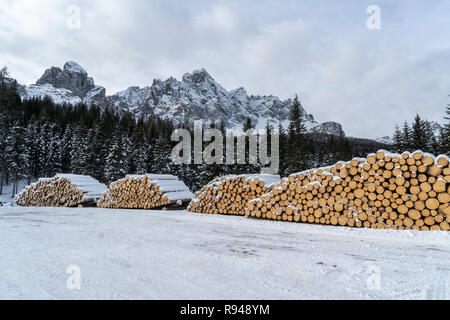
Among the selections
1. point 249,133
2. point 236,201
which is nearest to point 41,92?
point 249,133

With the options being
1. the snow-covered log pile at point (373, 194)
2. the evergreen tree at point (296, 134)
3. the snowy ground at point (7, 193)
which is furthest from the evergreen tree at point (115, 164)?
the snow-covered log pile at point (373, 194)

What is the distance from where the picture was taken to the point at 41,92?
174500 mm

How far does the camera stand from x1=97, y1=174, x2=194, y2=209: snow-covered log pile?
1233 centimetres

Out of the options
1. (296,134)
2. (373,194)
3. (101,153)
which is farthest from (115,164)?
(373,194)

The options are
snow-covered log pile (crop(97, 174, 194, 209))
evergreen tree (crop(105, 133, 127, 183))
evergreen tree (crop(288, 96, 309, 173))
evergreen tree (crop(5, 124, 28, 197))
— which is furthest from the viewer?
evergreen tree (crop(5, 124, 28, 197))

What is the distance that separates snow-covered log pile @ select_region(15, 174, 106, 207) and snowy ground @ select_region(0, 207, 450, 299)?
11.0m

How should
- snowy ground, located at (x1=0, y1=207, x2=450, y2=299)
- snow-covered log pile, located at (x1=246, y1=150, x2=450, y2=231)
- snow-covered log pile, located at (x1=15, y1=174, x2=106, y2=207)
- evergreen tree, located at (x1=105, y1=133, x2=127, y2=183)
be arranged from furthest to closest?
evergreen tree, located at (x1=105, y1=133, x2=127, y2=183)
snow-covered log pile, located at (x1=15, y1=174, x2=106, y2=207)
snow-covered log pile, located at (x1=246, y1=150, x2=450, y2=231)
snowy ground, located at (x1=0, y1=207, x2=450, y2=299)

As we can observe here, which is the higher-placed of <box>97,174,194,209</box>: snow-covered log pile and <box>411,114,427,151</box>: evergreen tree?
<box>411,114,427,151</box>: evergreen tree

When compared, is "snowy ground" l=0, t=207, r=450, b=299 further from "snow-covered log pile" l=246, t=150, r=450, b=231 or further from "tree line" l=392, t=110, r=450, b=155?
"tree line" l=392, t=110, r=450, b=155

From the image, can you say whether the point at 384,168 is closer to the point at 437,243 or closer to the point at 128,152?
the point at 437,243

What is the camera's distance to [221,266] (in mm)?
3348

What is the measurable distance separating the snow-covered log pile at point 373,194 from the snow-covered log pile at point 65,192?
41.5 feet

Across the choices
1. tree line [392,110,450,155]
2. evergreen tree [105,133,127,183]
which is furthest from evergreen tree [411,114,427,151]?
evergreen tree [105,133,127,183]

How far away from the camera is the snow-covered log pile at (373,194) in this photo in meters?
6.15
